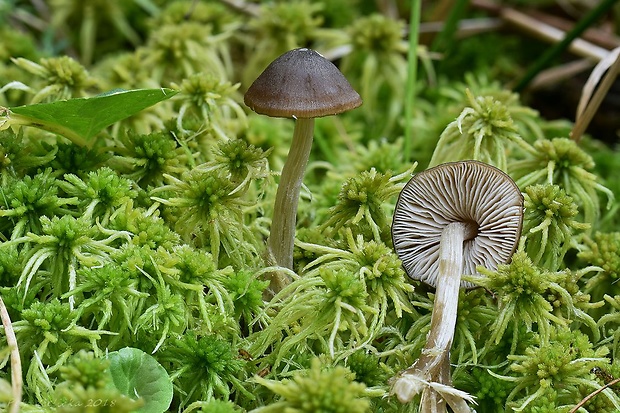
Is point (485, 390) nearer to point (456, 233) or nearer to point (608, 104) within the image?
point (456, 233)

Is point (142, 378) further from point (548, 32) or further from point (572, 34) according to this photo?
point (548, 32)

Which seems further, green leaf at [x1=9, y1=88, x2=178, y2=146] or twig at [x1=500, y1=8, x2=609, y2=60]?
twig at [x1=500, y1=8, x2=609, y2=60]

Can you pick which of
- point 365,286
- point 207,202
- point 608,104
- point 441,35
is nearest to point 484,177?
point 365,286

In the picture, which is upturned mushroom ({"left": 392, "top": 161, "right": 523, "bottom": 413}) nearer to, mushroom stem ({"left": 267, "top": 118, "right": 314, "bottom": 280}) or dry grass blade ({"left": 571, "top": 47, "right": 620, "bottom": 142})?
mushroom stem ({"left": 267, "top": 118, "right": 314, "bottom": 280})

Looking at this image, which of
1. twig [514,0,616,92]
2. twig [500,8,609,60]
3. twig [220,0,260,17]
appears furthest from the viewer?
twig [220,0,260,17]

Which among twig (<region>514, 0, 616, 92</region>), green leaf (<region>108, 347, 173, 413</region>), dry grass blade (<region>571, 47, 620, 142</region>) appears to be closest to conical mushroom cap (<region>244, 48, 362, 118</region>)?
green leaf (<region>108, 347, 173, 413</region>)

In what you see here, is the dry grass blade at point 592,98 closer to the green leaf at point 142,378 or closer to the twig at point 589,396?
the twig at point 589,396

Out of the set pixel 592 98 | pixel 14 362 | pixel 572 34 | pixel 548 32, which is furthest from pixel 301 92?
pixel 548 32
